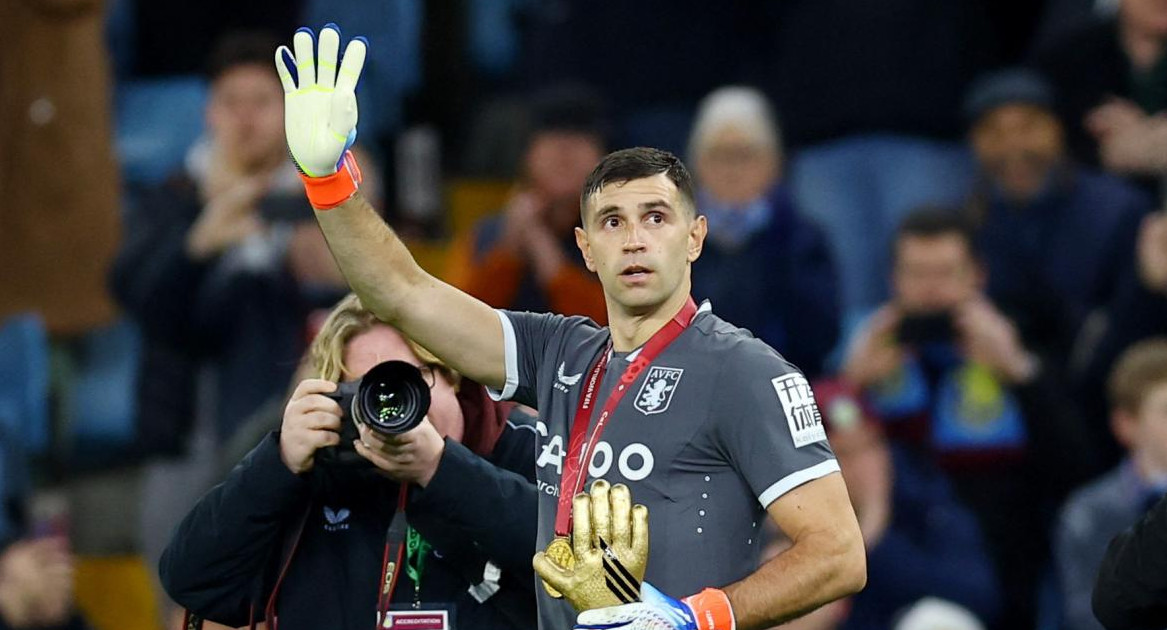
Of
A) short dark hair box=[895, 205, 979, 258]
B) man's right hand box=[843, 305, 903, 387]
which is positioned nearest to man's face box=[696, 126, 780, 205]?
short dark hair box=[895, 205, 979, 258]

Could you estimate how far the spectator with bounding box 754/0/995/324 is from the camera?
31.1 feet

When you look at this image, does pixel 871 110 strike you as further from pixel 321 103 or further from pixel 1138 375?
pixel 321 103

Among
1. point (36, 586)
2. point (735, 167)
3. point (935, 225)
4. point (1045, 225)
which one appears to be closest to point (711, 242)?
point (735, 167)

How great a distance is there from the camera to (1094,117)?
911 cm

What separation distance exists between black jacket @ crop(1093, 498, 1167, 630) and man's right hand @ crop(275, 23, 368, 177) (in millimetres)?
1912

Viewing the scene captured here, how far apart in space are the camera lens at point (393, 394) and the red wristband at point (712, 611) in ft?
2.52

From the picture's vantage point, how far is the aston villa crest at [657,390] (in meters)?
4.35

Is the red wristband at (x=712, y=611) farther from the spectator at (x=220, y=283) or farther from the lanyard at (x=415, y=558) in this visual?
the spectator at (x=220, y=283)

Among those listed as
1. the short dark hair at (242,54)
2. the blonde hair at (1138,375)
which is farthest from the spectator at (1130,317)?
the short dark hair at (242,54)

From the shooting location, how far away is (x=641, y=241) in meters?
4.43

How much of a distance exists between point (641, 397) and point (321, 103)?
911 mm

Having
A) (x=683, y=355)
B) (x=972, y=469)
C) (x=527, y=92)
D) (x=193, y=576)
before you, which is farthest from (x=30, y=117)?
(x=683, y=355)

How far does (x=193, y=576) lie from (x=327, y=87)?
115 cm

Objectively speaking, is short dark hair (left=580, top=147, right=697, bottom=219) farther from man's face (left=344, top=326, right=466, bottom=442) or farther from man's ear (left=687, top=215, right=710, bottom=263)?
man's face (left=344, top=326, right=466, bottom=442)
